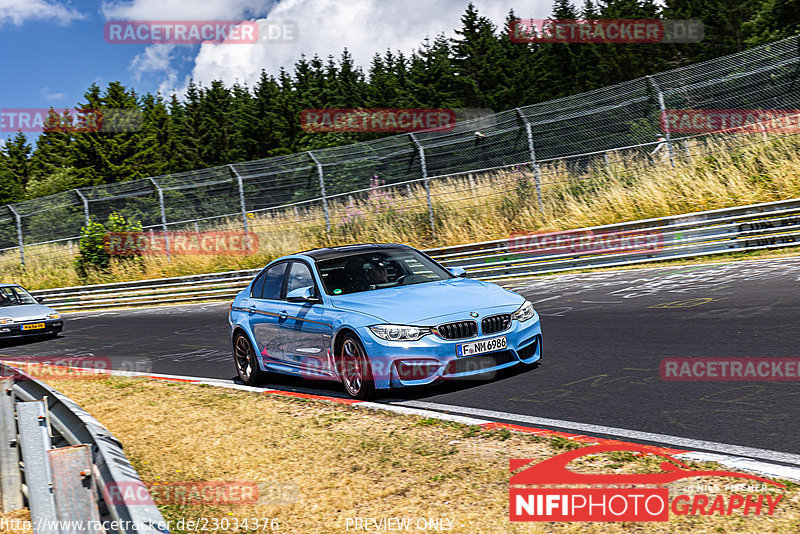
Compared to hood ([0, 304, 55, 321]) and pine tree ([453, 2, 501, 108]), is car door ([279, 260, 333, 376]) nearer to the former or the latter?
hood ([0, 304, 55, 321])

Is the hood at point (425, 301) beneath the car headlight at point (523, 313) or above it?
above

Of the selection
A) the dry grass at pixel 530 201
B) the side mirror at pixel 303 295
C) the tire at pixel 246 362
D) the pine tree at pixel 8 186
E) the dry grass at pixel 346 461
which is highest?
the pine tree at pixel 8 186

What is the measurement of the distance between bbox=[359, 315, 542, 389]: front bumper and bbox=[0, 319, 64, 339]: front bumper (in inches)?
515

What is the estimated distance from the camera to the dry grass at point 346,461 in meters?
4.48

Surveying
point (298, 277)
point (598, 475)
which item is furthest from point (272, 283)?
point (598, 475)

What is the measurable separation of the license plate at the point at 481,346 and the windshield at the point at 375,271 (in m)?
1.35

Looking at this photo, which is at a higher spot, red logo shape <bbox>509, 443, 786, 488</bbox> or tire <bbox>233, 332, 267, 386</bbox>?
tire <bbox>233, 332, 267, 386</bbox>

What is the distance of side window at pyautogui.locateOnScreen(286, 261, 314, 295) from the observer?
919cm

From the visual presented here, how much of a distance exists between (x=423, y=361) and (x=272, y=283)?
9.11 ft

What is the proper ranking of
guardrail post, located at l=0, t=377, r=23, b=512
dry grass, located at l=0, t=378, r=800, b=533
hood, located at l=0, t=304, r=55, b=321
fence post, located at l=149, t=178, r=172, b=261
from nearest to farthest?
1. dry grass, located at l=0, t=378, r=800, b=533
2. guardrail post, located at l=0, t=377, r=23, b=512
3. hood, located at l=0, t=304, r=55, b=321
4. fence post, located at l=149, t=178, r=172, b=261

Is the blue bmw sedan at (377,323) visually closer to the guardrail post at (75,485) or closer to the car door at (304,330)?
the car door at (304,330)

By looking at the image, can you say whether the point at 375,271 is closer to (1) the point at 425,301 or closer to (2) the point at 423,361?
(1) the point at 425,301

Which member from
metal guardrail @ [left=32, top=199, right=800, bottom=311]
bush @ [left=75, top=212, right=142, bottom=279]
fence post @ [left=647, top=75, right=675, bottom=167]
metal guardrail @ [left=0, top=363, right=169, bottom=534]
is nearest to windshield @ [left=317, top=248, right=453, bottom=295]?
metal guardrail @ [left=0, top=363, right=169, bottom=534]

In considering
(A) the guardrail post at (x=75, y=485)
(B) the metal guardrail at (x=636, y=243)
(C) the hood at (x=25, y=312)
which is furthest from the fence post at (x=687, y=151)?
(A) the guardrail post at (x=75, y=485)
